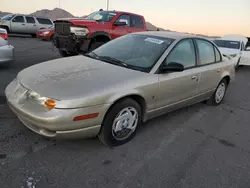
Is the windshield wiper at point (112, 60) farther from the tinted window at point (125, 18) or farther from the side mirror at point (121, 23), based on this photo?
the tinted window at point (125, 18)

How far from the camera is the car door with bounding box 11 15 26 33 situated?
17547 millimetres

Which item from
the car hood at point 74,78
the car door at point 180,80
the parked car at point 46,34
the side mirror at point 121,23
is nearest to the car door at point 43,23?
the parked car at point 46,34

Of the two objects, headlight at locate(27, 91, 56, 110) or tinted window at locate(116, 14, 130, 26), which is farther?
tinted window at locate(116, 14, 130, 26)

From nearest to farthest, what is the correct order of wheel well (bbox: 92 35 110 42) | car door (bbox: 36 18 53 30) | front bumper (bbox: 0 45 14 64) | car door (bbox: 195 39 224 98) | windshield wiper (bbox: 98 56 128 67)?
windshield wiper (bbox: 98 56 128 67) < car door (bbox: 195 39 224 98) < front bumper (bbox: 0 45 14 64) < wheel well (bbox: 92 35 110 42) < car door (bbox: 36 18 53 30)

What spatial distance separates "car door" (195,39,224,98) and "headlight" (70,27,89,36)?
4148mm

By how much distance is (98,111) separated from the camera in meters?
2.73

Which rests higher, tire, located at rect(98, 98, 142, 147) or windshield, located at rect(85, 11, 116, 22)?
windshield, located at rect(85, 11, 116, 22)

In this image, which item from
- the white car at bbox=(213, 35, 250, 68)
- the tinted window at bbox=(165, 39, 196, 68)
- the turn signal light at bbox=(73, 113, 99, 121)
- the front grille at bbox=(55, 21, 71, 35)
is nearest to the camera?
the turn signal light at bbox=(73, 113, 99, 121)

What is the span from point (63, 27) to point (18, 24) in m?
12.2

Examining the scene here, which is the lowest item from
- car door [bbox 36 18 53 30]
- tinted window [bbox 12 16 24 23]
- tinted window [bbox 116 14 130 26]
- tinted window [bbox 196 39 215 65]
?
car door [bbox 36 18 53 30]

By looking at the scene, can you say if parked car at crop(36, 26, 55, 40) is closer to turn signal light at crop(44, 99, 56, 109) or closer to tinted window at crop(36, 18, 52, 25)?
tinted window at crop(36, 18, 52, 25)

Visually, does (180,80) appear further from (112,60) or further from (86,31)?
(86,31)

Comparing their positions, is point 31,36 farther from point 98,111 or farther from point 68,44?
point 98,111

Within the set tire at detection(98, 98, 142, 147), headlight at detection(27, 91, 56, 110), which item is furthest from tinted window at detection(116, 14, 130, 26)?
headlight at detection(27, 91, 56, 110)
